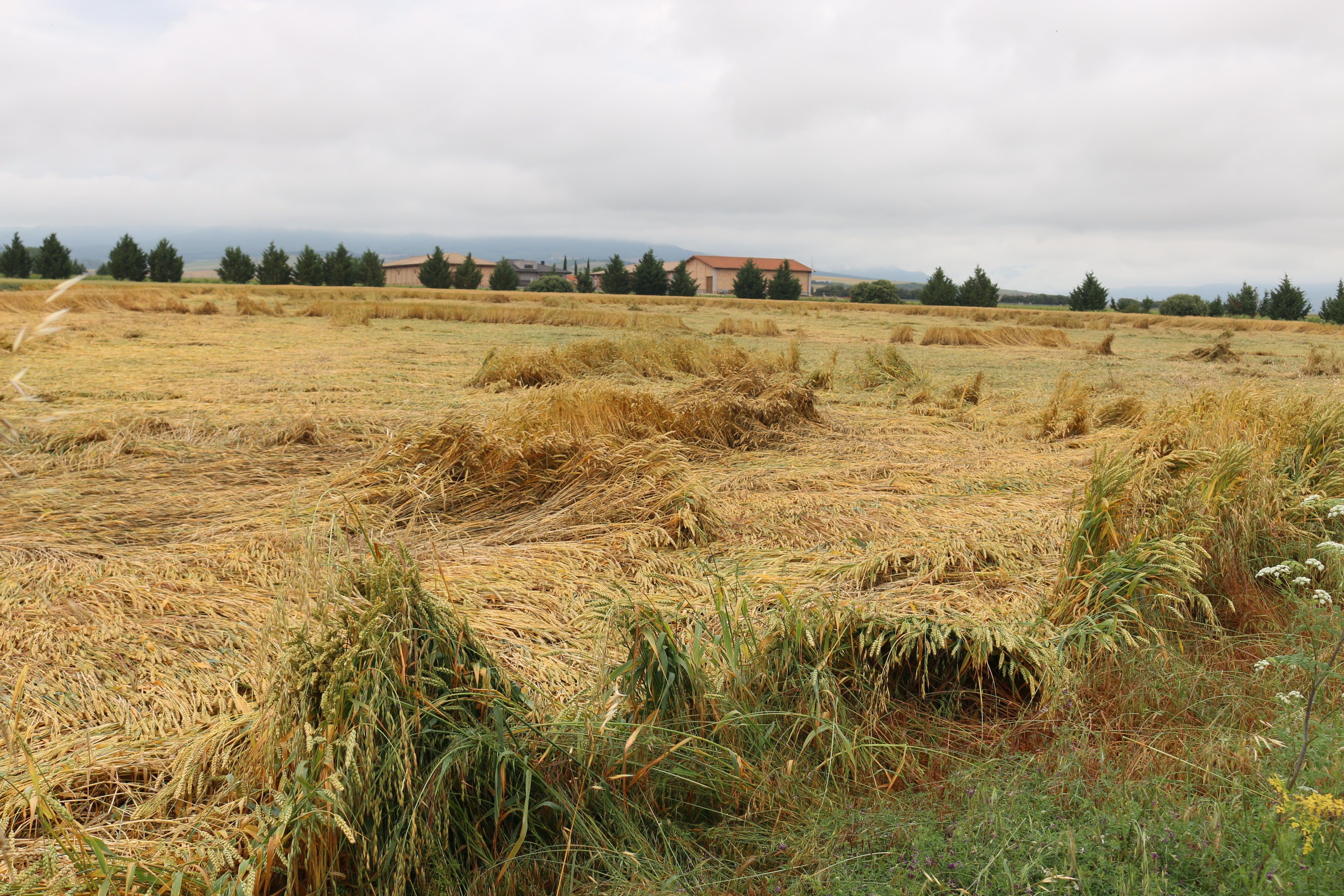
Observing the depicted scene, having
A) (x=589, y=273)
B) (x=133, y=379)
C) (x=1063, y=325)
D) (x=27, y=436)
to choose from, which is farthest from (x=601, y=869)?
(x=589, y=273)

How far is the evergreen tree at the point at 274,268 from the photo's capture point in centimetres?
6141

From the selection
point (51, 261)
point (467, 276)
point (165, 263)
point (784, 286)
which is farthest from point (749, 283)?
point (51, 261)

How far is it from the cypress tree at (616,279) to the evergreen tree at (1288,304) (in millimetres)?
40904

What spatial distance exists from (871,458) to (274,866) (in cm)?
470

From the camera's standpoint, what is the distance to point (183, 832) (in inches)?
69.2

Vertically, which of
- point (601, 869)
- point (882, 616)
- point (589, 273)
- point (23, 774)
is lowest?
point (601, 869)

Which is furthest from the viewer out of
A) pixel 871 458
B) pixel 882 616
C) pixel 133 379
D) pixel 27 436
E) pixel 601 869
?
pixel 133 379

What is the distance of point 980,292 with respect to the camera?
161 feet

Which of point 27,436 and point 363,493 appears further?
point 27,436

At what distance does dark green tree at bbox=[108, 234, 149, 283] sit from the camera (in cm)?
5725

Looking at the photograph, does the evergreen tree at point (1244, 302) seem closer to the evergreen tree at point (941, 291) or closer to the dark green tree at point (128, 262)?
the evergreen tree at point (941, 291)

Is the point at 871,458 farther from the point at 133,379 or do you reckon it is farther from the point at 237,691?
the point at 133,379

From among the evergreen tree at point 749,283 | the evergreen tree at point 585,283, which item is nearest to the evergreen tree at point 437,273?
the evergreen tree at point 585,283

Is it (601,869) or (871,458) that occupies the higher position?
(871,458)
